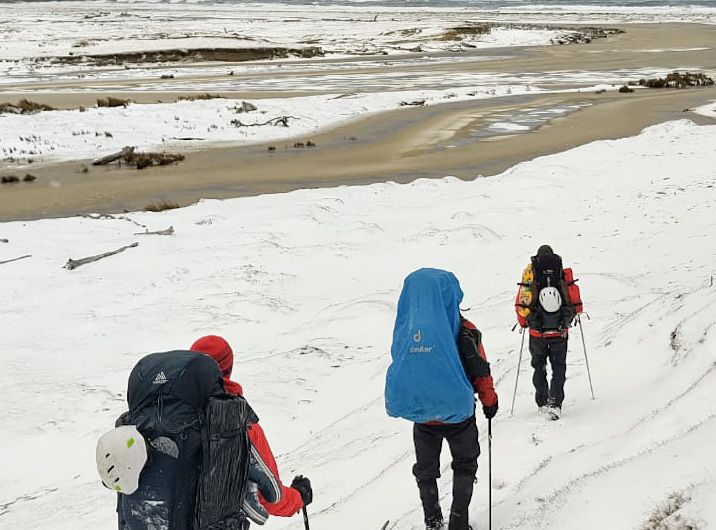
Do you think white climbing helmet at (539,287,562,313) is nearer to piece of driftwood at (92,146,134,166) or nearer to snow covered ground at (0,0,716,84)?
piece of driftwood at (92,146,134,166)

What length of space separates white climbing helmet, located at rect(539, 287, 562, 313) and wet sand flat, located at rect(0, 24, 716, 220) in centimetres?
1671

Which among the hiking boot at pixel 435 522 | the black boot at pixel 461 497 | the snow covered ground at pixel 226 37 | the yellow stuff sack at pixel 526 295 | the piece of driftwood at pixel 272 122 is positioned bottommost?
the piece of driftwood at pixel 272 122

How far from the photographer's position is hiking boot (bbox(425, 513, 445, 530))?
4223mm

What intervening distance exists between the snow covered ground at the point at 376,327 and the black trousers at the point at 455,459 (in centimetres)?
32

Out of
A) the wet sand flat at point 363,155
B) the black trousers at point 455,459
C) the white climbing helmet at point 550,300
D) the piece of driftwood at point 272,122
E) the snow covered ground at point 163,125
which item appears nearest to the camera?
the black trousers at point 455,459

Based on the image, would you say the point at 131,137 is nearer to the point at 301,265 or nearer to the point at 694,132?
the point at 301,265

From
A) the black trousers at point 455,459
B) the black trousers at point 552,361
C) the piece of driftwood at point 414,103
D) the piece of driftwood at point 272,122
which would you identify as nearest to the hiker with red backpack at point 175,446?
the black trousers at point 455,459

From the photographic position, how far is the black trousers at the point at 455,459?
3996 mm

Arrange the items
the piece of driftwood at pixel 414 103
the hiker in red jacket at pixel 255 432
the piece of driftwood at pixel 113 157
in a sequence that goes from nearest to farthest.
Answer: the hiker in red jacket at pixel 255 432 → the piece of driftwood at pixel 113 157 → the piece of driftwood at pixel 414 103

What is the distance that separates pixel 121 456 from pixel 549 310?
3827mm

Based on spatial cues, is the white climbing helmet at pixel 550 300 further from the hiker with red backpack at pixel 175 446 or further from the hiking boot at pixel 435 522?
the hiker with red backpack at pixel 175 446

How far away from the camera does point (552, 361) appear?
592cm

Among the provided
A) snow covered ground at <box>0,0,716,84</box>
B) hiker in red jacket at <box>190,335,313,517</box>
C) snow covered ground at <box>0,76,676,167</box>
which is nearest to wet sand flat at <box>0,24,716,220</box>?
snow covered ground at <box>0,76,676,167</box>

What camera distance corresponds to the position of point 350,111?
123ft
